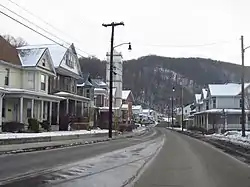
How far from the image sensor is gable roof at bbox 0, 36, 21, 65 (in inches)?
1604

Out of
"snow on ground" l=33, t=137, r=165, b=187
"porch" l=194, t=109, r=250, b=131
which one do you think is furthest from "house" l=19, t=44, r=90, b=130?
"snow on ground" l=33, t=137, r=165, b=187

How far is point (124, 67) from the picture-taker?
114625 millimetres

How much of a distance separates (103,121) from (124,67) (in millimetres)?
42145

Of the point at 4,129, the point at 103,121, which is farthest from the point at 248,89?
the point at 4,129

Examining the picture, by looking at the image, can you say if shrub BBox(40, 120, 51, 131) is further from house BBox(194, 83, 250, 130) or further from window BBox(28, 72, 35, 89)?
house BBox(194, 83, 250, 130)

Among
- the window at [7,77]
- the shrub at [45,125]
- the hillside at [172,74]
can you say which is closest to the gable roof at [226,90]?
the hillside at [172,74]

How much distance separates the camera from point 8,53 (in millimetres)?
42312

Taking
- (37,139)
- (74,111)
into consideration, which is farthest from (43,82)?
(37,139)

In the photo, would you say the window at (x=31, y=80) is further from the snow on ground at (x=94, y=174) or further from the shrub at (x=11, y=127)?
the snow on ground at (x=94, y=174)

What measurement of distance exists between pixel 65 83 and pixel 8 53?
13830 mm

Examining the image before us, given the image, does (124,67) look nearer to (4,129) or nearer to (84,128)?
(84,128)

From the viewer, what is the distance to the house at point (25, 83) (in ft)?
130

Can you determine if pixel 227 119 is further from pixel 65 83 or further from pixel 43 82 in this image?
pixel 43 82

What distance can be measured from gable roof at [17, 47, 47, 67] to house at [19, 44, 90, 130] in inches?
38.4
